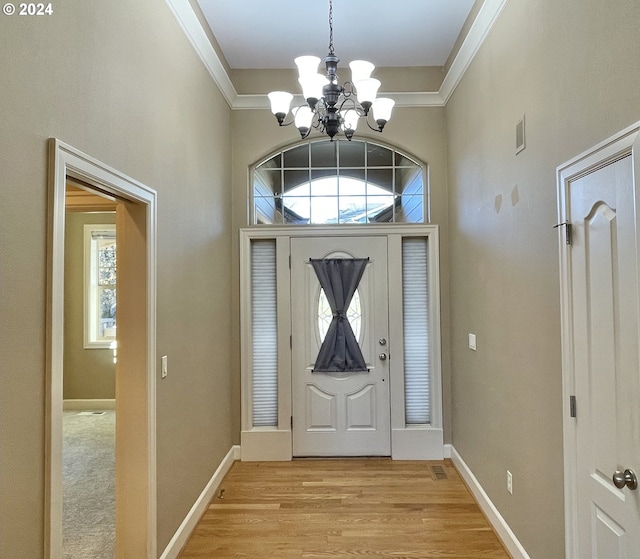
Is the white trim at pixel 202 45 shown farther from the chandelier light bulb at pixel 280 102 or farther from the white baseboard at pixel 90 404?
the white baseboard at pixel 90 404

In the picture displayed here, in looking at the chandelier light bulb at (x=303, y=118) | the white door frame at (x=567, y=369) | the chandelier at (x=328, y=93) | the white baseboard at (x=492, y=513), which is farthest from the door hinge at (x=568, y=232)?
the white baseboard at (x=492, y=513)

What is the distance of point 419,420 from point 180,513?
220 cm

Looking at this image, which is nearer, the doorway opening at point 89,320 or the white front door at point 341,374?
the white front door at point 341,374

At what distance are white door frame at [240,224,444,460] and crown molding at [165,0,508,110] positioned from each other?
1.16 m

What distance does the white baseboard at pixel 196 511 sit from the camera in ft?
7.57

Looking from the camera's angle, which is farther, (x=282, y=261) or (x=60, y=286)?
(x=282, y=261)

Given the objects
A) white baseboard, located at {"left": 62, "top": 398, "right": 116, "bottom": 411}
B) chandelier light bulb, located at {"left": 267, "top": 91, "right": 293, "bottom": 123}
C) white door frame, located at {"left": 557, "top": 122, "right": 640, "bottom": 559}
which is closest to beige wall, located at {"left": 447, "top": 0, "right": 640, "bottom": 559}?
white door frame, located at {"left": 557, "top": 122, "right": 640, "bottom": 559}

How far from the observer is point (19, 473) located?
1.20m

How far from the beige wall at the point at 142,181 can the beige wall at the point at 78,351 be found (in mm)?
2742

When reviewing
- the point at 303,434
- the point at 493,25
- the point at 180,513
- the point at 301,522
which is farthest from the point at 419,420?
the point at 493,25

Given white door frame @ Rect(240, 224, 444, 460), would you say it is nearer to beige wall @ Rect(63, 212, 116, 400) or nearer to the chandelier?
the chandelier

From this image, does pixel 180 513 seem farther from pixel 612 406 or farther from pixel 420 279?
pixel 420 279

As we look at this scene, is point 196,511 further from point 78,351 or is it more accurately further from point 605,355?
point 78,351

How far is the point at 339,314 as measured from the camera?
3725mm
